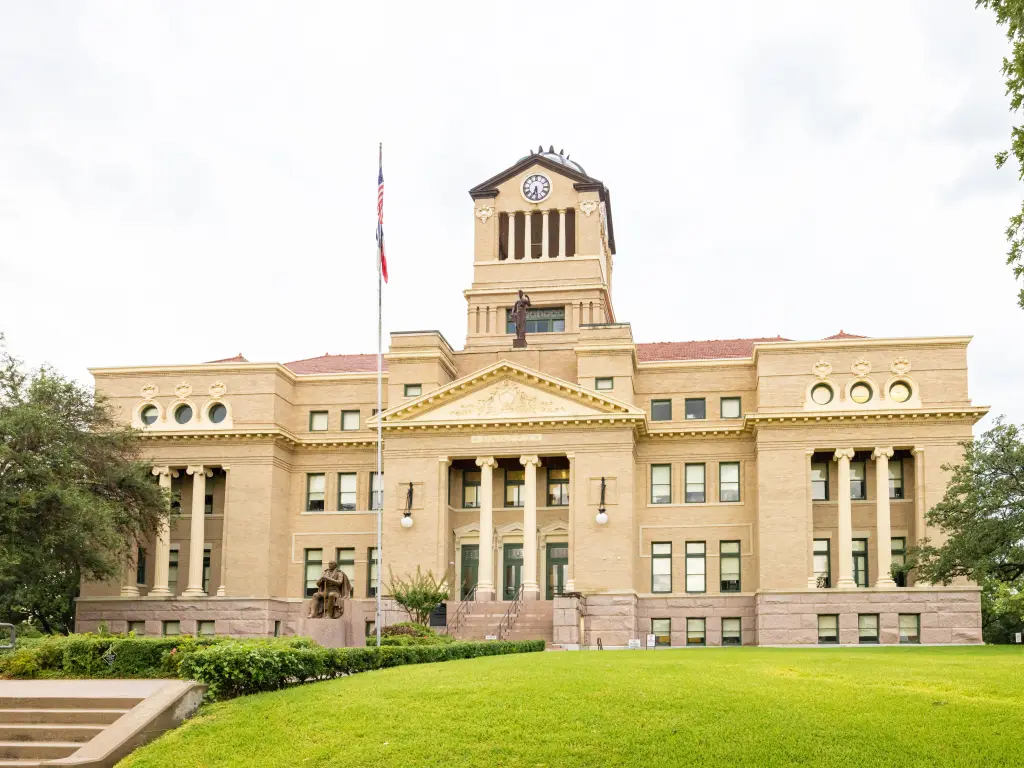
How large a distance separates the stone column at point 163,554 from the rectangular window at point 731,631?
78.6ft

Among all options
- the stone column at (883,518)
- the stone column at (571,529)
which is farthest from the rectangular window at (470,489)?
the stone column at (883,518)

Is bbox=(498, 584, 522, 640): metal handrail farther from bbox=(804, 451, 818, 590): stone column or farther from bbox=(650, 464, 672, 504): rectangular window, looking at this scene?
bbox=(804, 451, 818, 590): stone column

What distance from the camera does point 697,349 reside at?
196ft

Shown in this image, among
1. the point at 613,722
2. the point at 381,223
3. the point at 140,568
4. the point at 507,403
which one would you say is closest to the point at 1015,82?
the point at 613,722

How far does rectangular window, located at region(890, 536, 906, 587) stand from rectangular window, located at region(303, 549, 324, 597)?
24644 mm

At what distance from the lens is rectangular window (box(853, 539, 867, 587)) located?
51.9 metres

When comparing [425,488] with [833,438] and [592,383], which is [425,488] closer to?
[592,383]

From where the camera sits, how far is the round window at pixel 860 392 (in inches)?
2032

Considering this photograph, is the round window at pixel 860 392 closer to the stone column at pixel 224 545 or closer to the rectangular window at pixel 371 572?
the rectangular window at pixel 371 572

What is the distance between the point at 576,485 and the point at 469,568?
6.52 m

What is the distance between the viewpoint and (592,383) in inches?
2095

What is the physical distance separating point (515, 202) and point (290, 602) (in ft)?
71.6

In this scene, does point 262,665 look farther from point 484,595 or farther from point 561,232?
point 561,232

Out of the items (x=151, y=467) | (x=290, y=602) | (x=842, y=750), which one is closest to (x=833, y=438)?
(x=290, y=602)
